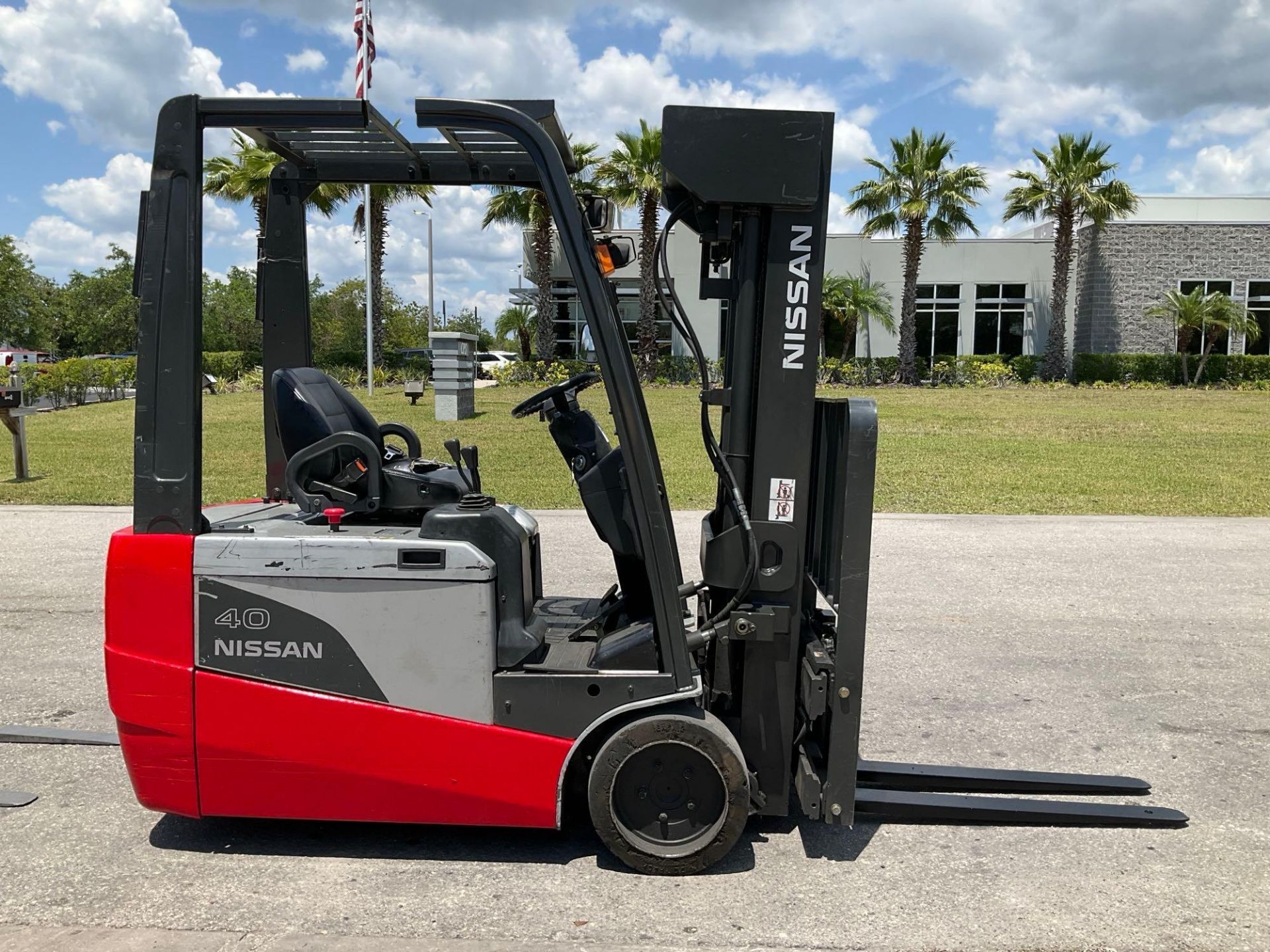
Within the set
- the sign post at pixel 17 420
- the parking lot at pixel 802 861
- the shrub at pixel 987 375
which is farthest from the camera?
the shrub at pixel 987 375

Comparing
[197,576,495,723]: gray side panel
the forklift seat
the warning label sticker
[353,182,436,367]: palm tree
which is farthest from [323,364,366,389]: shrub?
the warning label sticker

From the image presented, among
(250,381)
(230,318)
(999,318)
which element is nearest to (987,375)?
(999,318)

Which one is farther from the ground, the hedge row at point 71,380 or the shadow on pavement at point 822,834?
the hedge row at point 71,380

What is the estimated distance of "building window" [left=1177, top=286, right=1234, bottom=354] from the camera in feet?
133

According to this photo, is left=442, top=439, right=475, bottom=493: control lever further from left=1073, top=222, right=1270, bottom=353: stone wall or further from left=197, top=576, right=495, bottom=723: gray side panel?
left=1073, top=222, right=1270, bottom=353: stone wall

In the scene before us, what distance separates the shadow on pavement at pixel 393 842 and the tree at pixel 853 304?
118 ft

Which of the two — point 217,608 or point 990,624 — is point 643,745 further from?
point 990,624

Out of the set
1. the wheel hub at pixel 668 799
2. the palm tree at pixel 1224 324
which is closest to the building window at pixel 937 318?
the palm tree at pixel 1224 324

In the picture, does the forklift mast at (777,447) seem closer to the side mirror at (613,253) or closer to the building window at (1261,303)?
the side mirror at (613,253)

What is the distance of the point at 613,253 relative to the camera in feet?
11.5

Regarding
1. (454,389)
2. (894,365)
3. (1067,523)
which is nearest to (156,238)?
(1067,523)

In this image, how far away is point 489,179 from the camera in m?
4.37

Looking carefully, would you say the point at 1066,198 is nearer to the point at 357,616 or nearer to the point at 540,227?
the point at 540,227

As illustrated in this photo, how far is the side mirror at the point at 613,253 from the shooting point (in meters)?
3.45
